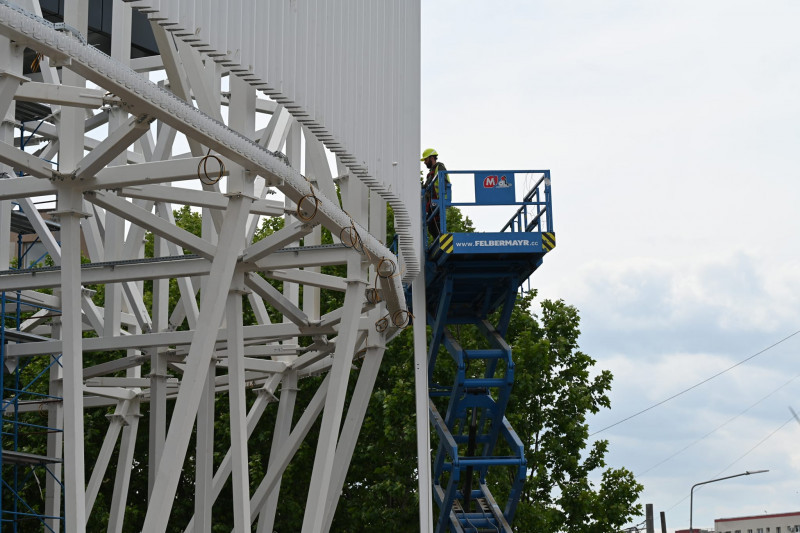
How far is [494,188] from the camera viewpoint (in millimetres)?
25406

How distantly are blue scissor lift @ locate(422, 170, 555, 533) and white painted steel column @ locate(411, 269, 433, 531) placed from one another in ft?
1.39

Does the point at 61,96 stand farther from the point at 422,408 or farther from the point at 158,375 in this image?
the point at 422,408

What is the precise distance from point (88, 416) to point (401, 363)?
10.3 m

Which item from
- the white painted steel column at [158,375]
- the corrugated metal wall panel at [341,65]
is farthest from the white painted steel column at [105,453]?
the corrugated metal wall panel at [341,65]

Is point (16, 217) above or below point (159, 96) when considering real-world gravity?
above

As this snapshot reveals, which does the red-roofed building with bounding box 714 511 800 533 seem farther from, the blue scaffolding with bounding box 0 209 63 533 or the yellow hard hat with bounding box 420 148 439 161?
the yellow hard hat with bounding box 420 148 439 161

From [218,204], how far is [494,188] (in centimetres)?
928

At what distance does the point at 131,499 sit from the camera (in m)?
41.8

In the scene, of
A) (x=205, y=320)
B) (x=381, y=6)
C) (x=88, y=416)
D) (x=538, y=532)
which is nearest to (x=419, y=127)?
(x=381, y=6)

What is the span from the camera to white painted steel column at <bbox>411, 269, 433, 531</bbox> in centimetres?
2492

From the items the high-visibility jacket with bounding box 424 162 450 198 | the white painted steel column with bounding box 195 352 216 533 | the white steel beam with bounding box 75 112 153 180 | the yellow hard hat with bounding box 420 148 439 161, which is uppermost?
the yellow hard hat with bounding box 420 148 439 161

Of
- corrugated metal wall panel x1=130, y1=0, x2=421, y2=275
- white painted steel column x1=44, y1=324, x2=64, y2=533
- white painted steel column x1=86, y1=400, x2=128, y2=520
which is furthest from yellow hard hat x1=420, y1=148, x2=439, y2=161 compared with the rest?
white painted steel column x1=86, y1=400, x2=128, y2=520

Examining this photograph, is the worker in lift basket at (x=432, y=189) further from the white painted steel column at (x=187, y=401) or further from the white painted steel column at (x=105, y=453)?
the white painted steel column at (x=187, y=401)

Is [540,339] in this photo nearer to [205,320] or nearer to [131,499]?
[131,499]
